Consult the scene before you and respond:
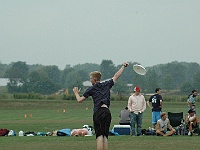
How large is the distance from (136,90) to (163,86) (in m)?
154

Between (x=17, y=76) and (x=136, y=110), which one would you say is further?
(x=17, y=76)

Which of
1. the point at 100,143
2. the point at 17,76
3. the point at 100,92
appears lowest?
the point at 100,143

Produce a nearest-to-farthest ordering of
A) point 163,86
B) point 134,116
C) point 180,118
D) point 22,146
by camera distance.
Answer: point 22,146, point 134,116, point 180,118, point 163,86

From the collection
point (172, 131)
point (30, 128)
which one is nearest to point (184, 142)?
point (172, 131)

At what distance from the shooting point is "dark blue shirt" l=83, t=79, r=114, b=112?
1430 cm

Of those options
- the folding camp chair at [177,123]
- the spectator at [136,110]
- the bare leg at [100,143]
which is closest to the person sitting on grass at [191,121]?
the folding camp chair at [177,123]

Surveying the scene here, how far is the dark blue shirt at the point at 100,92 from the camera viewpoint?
14.3 metres

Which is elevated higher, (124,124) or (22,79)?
(22,79)

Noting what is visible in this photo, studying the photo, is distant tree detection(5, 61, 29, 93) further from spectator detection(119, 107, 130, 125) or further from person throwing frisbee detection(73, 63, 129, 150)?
person throwing frisbee detection(73, 63, 129, 150)

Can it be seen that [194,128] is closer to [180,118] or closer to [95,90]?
[180,118]

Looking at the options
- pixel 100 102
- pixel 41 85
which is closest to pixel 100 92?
pixel 100 102

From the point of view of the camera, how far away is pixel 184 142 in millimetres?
20844

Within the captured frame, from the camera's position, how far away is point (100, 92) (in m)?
14.3

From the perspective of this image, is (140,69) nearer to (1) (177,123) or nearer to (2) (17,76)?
(1) (177,123)
